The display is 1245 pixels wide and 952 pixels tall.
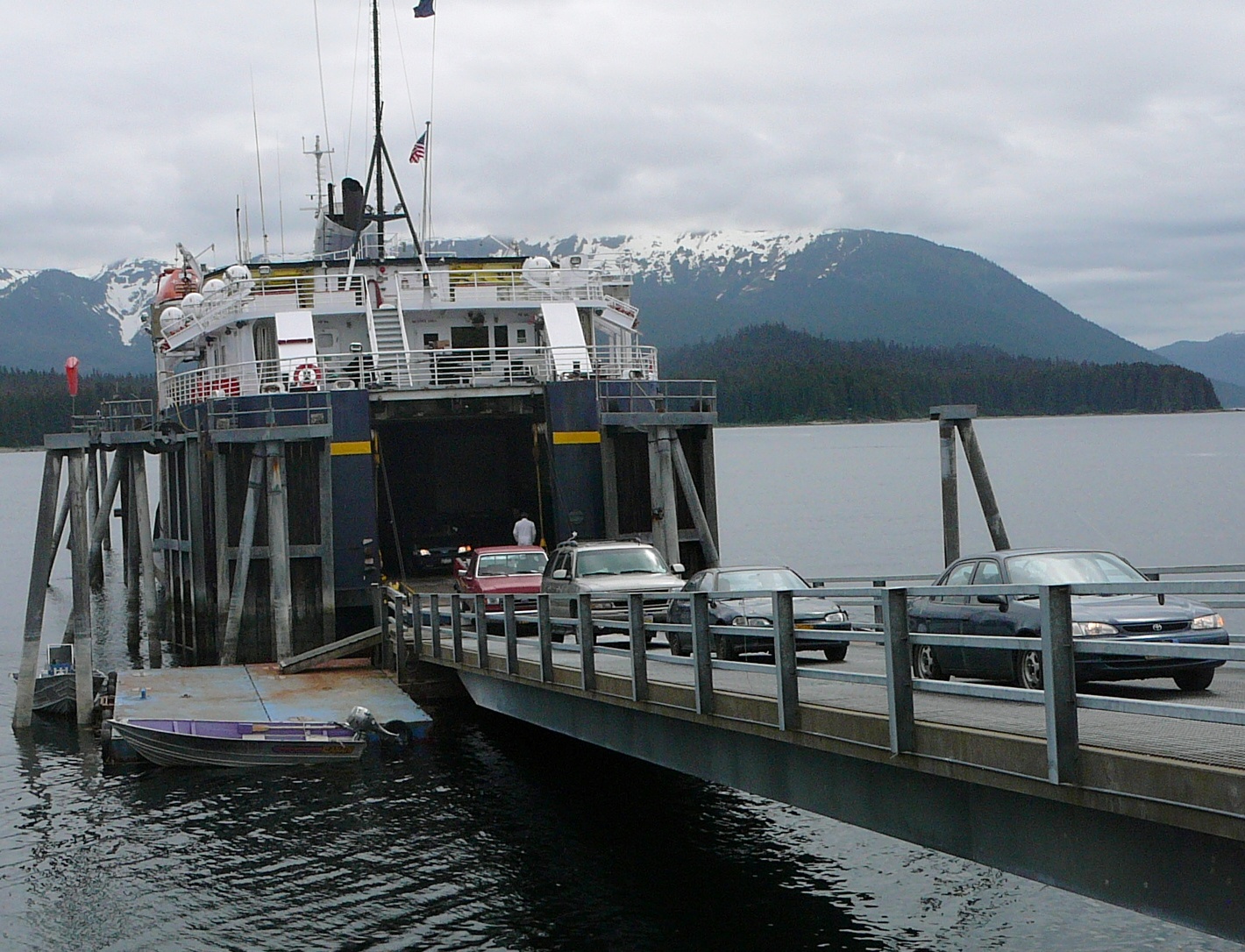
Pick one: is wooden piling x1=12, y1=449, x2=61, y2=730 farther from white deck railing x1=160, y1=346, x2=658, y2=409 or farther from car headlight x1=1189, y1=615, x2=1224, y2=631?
car headlight x1=1189, y1=615, x2=1224, y2=631

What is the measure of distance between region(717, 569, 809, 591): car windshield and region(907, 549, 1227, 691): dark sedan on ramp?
14.1 feet

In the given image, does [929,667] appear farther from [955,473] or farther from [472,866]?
[955,473]

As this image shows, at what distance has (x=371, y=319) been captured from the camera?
111ft

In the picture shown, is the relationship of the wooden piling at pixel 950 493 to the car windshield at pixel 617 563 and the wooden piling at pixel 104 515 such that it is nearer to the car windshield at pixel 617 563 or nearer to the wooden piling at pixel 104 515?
the car windshield at pixel 617 563

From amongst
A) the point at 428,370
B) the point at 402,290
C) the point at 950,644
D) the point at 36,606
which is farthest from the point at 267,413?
the point at 950,644

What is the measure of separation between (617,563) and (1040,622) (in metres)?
12.5

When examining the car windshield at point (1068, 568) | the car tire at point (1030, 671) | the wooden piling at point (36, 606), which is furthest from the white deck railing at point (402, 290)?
the car tire at point (1030, 671)

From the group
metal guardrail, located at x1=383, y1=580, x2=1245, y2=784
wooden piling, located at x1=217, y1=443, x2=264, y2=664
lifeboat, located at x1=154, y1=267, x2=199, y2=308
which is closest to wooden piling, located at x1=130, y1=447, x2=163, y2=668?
wooden piling, located at x1=217, y1=443, x2=264, y2=664

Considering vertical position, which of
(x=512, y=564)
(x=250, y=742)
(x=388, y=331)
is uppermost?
(x=388, y=331)

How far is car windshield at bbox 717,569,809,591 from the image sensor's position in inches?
778

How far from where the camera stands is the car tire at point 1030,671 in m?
12.0

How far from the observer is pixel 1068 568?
14.5 meters

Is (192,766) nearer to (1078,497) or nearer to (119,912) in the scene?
(119,912)

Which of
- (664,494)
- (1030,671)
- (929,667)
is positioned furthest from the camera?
(664,494)
